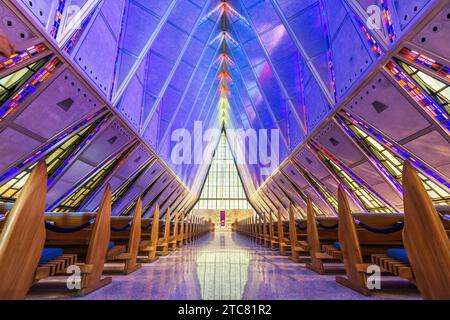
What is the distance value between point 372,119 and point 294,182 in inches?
323

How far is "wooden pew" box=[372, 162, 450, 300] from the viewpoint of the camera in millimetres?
2045

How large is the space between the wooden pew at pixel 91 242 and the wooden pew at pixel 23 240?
1.53 feet

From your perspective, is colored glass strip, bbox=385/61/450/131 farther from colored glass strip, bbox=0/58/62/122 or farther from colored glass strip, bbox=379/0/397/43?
colored glass strip, bbox=0/58/62/122

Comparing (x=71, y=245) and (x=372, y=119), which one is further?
(x=372, y=119)

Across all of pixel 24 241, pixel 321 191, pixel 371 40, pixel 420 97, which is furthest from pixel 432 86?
pixel 321 191

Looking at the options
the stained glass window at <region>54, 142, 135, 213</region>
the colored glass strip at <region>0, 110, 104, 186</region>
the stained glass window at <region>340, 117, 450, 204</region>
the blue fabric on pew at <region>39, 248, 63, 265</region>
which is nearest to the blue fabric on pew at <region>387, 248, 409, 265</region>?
the blue fabric on pew at <region>39, 248, 63, 265</region>

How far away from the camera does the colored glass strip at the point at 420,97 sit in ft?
→ 16.5

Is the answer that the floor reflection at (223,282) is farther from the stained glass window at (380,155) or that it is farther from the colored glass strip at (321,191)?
the colored glass strip at (321,191)

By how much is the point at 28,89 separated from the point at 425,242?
267 inches

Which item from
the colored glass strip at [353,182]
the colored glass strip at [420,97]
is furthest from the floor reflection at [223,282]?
the colored glass strip at [353,182]
